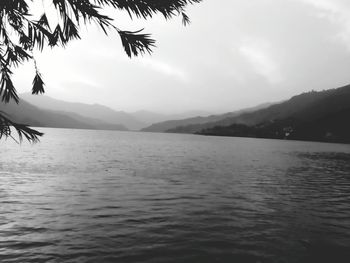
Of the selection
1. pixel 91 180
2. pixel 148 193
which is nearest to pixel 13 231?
pixel 148 193

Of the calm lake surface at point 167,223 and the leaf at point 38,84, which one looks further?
the calm lake surface at point 167,223

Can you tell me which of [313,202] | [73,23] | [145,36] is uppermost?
[73,23]

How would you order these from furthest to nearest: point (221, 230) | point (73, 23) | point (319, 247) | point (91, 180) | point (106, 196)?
1. point (91, 180)
2. point (106, 196)
3. point (221, 230)
4. point (319, 247)
5. point (73, 23)

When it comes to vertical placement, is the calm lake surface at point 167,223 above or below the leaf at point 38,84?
below

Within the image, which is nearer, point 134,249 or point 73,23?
point 73,23

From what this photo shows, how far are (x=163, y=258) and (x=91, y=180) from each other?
20.2 metres

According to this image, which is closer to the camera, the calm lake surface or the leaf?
the leaf

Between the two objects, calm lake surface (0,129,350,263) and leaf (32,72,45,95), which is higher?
leaf (32,72,45,95)

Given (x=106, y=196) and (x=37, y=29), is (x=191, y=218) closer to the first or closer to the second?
(x=106, y=196)

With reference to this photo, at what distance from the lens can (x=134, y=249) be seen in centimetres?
1170

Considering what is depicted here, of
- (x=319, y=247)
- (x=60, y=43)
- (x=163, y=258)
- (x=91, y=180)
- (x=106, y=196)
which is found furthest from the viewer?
(x=91, y=180)

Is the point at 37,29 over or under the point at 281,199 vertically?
over

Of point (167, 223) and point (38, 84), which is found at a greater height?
point (38, 84)

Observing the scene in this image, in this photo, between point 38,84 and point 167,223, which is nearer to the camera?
point 38,84
